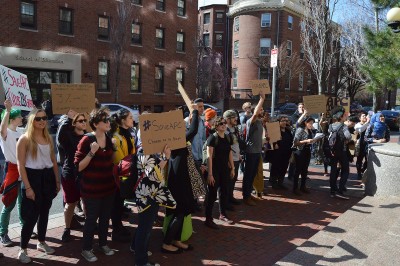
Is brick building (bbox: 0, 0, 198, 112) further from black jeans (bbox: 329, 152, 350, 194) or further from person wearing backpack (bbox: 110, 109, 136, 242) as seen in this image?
black jeans (bbox: 329, 152, 350, 194)

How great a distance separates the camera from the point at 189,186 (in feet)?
15.4

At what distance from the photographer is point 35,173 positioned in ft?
14.3

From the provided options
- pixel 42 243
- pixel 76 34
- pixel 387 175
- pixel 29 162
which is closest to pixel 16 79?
pixel 29 162

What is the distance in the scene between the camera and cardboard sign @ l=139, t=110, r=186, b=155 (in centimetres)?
390

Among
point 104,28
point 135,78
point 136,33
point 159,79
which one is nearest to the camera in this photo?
point 104,28

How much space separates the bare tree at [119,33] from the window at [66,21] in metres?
2.64

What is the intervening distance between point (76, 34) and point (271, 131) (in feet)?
62.5

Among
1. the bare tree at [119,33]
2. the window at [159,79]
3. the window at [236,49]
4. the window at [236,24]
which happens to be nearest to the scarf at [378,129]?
the bare tree at [119,33]

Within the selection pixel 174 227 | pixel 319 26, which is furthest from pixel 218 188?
pixel 319 26

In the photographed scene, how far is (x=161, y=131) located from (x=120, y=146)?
1.14m

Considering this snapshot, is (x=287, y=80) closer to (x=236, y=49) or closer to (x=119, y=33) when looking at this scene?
(x=236, y=49)

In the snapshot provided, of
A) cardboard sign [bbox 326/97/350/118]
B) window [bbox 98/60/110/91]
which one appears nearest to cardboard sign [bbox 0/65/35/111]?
cardboard sign [bbox 326/97/350/118]

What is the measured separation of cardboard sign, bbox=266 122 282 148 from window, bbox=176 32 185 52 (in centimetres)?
2272

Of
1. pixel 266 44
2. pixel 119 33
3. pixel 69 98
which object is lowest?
pixel 69 98
